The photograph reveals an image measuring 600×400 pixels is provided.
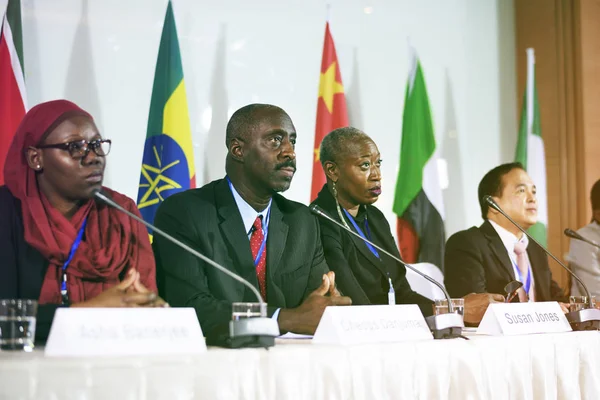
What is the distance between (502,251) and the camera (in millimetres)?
4227

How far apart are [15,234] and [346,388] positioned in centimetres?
121

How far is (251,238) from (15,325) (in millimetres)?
1297

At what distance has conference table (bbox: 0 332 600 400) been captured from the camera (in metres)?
1.66

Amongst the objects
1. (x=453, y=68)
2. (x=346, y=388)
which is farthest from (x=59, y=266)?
(x=453, y=68)

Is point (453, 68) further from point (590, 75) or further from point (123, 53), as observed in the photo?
point (123, 53)

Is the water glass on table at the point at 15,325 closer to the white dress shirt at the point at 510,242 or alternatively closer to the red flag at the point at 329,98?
the white dress shirt at the point at 510,242

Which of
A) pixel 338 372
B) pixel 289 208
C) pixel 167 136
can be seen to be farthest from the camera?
pixel 167 136

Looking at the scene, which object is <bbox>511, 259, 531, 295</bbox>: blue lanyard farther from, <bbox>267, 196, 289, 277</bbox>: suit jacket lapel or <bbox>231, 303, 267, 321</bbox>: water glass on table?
<bbox>231, 303, 267, 321</bbox>: water glass on table

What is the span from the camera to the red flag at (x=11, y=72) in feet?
12.6

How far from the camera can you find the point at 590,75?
5883mm

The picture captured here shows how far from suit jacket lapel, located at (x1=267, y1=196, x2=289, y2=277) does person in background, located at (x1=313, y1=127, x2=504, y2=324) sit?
42 centimetres

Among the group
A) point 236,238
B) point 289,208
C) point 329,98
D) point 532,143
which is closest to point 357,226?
point 289,208

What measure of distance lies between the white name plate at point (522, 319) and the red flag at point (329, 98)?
225 centimetres

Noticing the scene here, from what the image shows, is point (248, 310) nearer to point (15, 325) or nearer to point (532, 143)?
point (15, 325)
